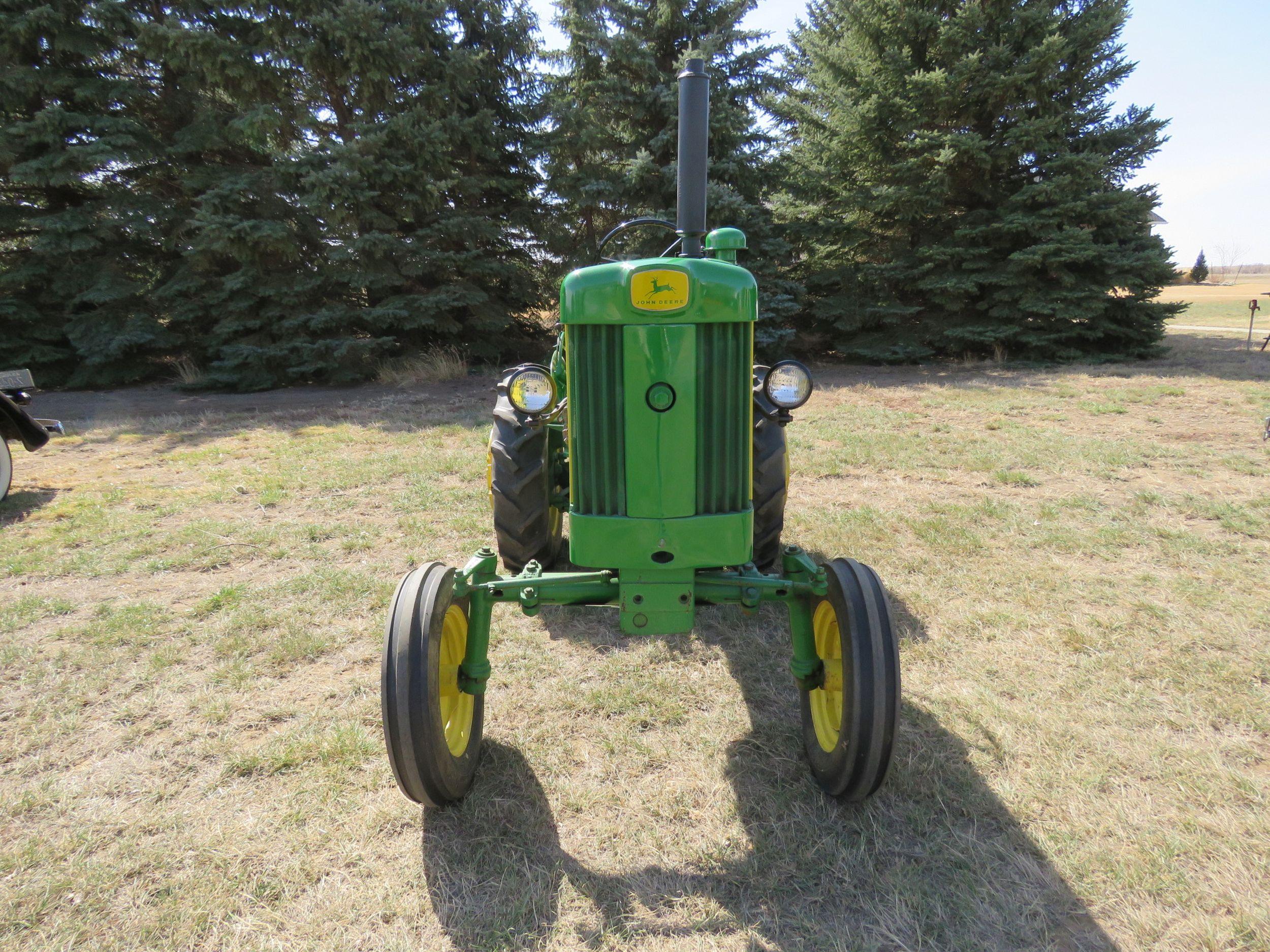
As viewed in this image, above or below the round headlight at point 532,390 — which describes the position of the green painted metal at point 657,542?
below

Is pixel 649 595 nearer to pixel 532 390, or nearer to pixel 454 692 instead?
pixel 454 692

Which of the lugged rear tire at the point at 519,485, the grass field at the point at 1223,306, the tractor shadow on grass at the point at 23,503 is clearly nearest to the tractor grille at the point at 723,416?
the lugged rear tire at the point at 519,485

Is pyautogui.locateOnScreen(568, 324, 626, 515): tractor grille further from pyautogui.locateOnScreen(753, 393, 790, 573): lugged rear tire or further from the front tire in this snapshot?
pyautogui.locateOnScreen(753, 393, 790, 573): lugged rear tire

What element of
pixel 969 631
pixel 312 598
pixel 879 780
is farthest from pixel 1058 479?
pixel 312 598

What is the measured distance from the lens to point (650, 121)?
1024cm

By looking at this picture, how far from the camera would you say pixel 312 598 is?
342cm

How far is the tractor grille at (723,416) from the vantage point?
6.62 feet

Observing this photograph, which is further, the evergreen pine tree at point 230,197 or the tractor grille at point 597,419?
the evergreen pine tree at point 230,197

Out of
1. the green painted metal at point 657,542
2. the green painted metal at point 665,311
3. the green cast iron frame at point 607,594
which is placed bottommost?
the green cast iron frame at point 607,594

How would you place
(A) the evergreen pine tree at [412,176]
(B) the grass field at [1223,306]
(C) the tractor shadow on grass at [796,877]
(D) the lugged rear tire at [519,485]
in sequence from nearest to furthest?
(C) the tractor shadow on grass at [796,877] < (D) the lugged rear tire at [519,485] < (A) the evergreen pine tree at [412,176] < (B) the grass field at [1223,306]

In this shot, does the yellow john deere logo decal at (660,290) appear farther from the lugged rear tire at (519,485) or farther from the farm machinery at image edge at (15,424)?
the farm machinery at image edge at (15,424)

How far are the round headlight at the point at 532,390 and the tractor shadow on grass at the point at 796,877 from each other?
47.1 inches

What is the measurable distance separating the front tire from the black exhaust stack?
54.7 inches

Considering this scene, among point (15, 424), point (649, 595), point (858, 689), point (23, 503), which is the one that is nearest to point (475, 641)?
point (649, 595)
